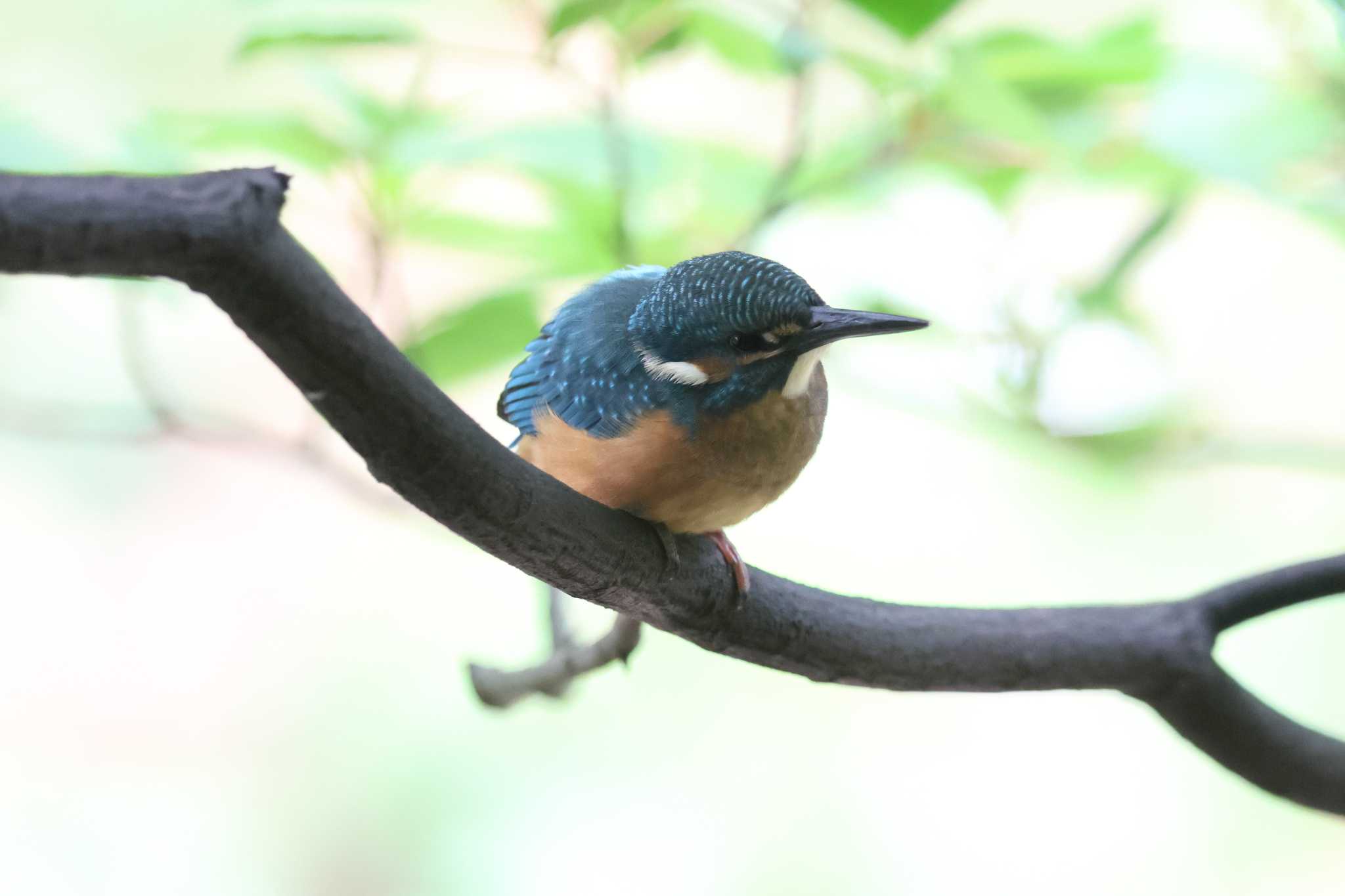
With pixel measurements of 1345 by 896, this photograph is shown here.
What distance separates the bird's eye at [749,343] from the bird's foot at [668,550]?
0.44ft

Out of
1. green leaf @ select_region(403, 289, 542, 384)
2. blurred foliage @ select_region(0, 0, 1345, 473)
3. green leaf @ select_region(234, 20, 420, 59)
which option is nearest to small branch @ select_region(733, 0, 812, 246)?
blurred foliage @ select_region(0, 0, 1345, 473)

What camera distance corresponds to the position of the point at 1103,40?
1.20m

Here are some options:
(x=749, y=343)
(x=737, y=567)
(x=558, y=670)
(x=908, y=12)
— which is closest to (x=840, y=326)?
(x=749, y=343)

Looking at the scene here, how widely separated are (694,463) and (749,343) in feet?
0.30

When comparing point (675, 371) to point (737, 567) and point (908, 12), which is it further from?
point (908, 12)

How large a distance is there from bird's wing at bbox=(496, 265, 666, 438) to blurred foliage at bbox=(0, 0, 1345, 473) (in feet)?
Answer: 0.24

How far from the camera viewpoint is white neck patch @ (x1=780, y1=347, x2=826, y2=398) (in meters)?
0.92

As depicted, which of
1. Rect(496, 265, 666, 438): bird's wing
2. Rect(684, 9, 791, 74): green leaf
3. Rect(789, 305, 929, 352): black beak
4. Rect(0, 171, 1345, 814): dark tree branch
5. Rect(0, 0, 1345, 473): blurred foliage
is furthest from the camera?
Rect(684, 9, 791, 74): green leaf

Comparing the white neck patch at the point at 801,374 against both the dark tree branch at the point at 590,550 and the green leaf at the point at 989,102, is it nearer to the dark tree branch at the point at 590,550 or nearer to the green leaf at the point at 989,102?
the dark tree branch at the point at 590,550

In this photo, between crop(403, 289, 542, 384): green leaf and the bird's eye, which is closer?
the bird's eye

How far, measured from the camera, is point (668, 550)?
0.89 meters

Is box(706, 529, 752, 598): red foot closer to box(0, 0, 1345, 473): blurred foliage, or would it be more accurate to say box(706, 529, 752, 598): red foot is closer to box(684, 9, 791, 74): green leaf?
box(0, 0, 1345, 473): blurred foliage

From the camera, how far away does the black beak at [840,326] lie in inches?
32.5

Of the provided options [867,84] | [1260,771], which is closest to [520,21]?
[867,84]
